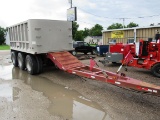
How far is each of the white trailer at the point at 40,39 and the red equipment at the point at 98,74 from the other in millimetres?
551

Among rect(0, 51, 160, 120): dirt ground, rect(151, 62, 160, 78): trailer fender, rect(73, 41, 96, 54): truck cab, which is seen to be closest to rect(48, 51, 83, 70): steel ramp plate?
rect(0, 51, 160, 120): dirt ground

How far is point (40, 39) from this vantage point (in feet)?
28.9

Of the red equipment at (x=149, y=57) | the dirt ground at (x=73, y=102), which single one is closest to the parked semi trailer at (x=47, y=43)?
the dirt ground at (x=73, y=102)

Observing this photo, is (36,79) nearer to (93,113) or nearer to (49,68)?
(49,68)

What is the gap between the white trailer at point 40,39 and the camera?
8689 millimetres

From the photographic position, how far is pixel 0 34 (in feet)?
206

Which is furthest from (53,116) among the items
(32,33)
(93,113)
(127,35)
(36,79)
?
(127,35)

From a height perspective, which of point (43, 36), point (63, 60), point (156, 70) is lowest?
point (156, 70)

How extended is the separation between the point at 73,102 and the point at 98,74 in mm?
1458

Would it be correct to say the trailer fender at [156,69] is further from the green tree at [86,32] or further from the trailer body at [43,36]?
the green tree at [86,32]

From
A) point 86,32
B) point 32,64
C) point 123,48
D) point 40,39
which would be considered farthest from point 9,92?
point 86,32

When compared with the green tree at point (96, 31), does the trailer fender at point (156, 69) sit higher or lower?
lower

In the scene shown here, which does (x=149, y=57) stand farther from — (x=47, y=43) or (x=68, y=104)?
(x=68, y=104)

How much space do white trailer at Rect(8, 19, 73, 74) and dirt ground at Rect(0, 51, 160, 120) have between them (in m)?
1.72
